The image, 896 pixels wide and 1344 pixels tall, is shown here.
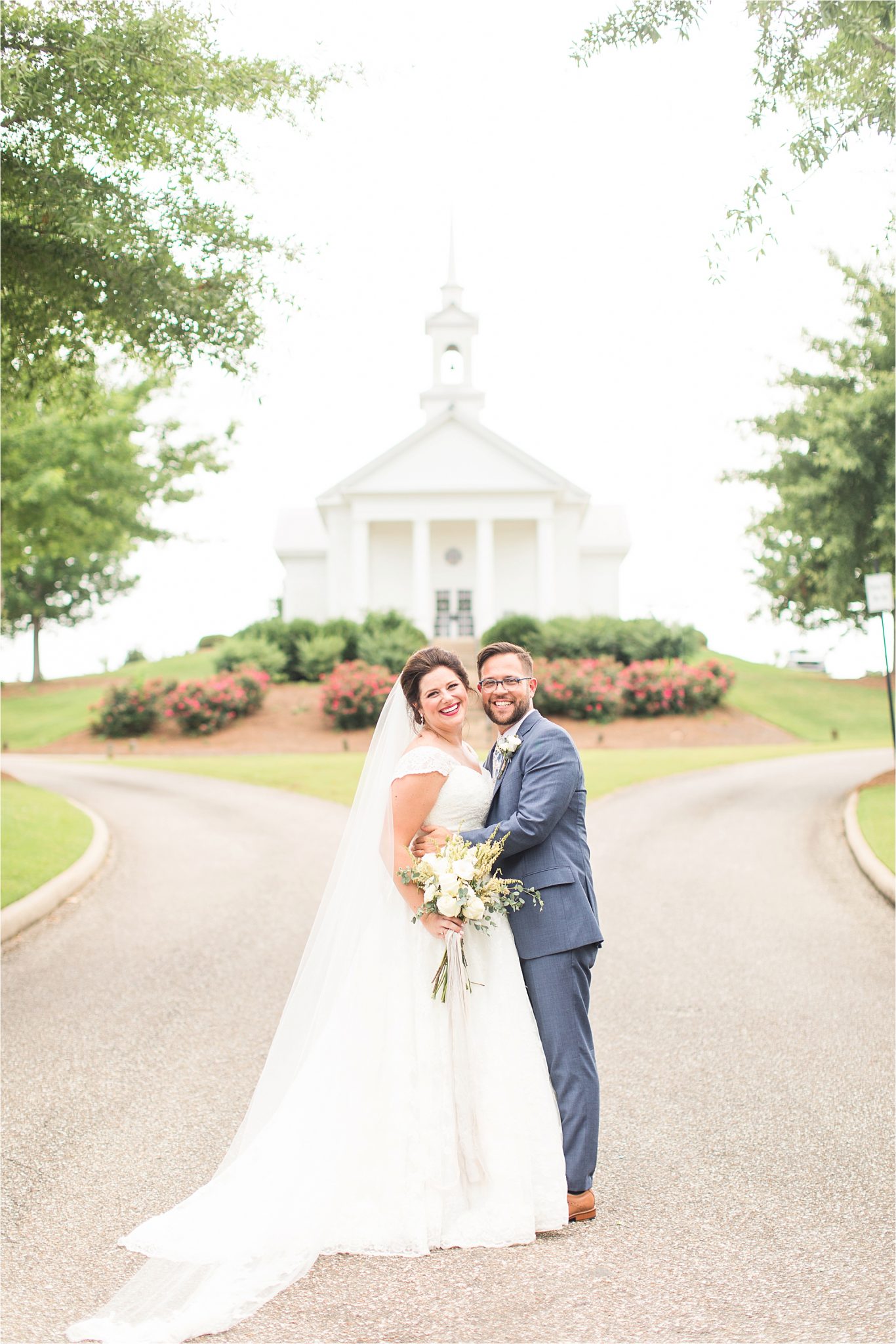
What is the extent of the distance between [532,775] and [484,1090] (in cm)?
116

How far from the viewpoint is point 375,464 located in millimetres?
40812

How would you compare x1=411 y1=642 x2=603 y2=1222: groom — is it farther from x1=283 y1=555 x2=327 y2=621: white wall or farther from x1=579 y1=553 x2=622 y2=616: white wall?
x1=283 y1=555 x2=327 y2=621: white wall

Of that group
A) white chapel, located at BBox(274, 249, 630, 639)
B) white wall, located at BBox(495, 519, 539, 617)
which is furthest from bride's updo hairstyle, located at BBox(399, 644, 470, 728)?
white wall, located at BBox(495, 519, 539, 617)

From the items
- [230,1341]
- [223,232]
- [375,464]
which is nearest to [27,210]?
[223,232]

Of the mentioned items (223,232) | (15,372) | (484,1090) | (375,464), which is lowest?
(484,1090)

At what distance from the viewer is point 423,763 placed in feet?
14.3

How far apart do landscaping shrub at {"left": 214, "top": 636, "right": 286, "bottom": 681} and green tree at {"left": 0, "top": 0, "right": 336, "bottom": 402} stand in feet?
78.1

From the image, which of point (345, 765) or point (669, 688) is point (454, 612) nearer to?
point (669, 688)

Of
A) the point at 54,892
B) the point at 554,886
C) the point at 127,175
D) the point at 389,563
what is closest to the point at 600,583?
the point at 389,563

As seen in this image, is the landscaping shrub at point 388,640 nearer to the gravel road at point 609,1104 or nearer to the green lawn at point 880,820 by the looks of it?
the green lawn at point 880,820

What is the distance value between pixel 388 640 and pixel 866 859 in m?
21.7

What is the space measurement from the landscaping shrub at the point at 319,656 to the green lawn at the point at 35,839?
17105 mm

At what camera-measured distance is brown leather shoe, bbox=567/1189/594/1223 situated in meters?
4.11

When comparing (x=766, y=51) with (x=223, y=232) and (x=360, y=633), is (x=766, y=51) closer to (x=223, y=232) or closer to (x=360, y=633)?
(x=223, y=232)
